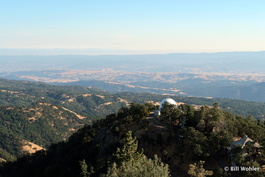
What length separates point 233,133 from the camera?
5378 centimetres

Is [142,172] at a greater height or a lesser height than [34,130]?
greater

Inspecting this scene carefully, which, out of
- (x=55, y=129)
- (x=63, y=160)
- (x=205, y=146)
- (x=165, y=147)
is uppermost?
(x=205, y=146)

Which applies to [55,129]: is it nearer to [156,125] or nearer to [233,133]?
[156,125]

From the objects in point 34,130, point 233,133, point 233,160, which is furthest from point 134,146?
point 34,130

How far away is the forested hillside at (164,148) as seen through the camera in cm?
4112

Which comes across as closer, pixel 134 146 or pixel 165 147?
pixel 134 146

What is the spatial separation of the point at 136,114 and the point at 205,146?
27.3 metres

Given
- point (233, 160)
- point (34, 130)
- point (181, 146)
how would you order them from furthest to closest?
point (34, 130), point (181, 146), point (233, 160)

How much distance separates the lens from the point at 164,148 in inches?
2215

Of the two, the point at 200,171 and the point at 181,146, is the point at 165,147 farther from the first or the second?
the point at 200,171

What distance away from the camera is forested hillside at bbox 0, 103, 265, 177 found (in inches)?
1619

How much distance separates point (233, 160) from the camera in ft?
142

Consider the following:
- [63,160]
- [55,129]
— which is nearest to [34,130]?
[55,129]

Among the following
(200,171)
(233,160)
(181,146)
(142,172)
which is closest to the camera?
(142,172)
